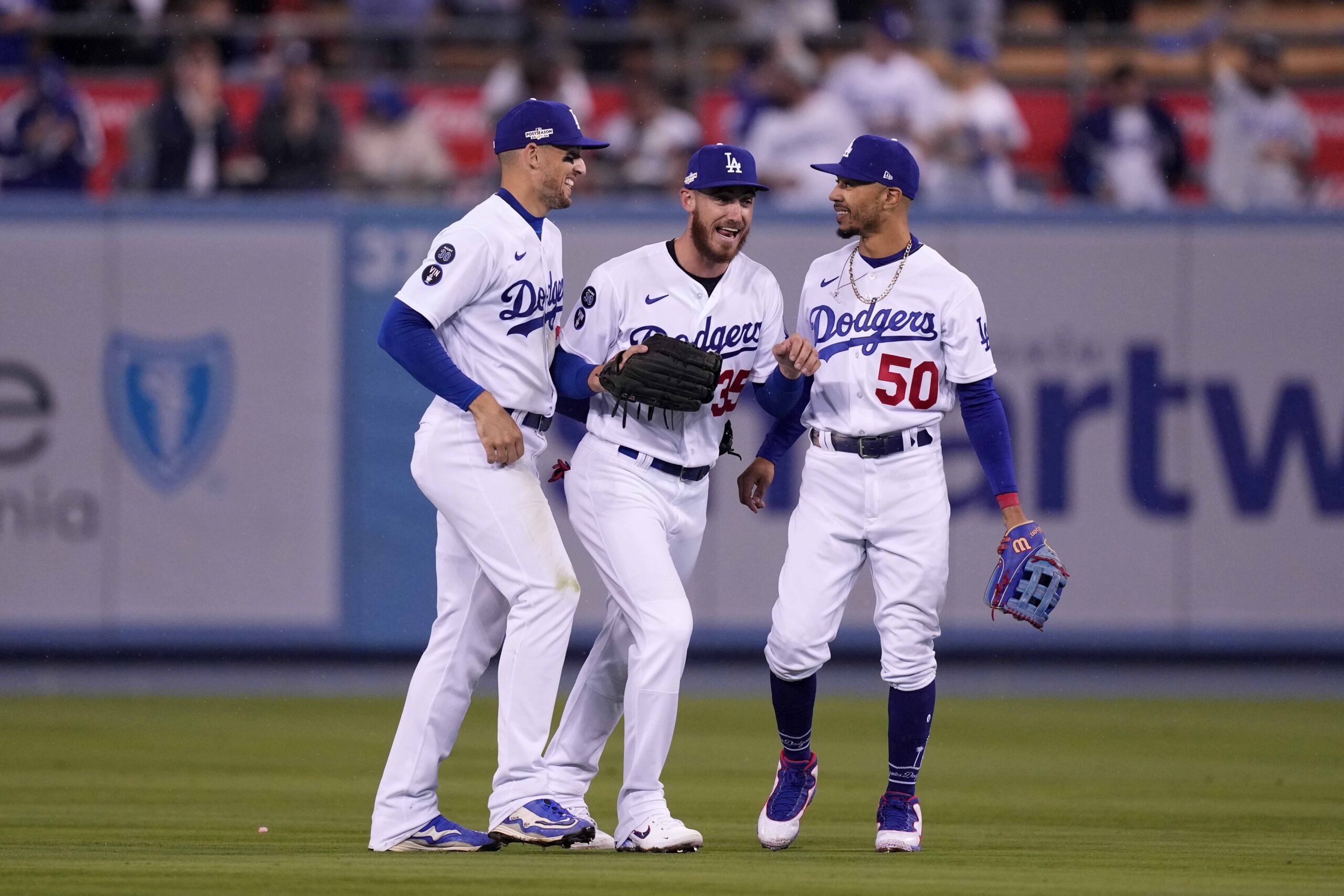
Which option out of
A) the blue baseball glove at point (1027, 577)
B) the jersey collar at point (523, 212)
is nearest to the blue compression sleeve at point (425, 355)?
the jersey collar at point (523, 212)

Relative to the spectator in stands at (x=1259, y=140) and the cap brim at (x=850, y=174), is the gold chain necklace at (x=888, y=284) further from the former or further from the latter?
the spectator in stands at (x=1259, y=140)

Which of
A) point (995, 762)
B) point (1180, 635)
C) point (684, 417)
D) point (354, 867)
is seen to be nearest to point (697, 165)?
point (684, 417)

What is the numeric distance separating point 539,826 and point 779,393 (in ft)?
5.23

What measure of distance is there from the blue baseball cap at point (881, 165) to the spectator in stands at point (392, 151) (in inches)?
246

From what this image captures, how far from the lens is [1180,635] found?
1130cm

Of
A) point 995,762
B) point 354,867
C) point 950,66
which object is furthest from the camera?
point 950,66

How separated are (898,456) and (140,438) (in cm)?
647

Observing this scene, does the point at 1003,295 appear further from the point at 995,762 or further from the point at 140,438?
the point at 140,438

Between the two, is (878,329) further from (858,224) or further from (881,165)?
(881,165)

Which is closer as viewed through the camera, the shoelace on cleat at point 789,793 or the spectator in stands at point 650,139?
the shoelace on cleat at point 789,793

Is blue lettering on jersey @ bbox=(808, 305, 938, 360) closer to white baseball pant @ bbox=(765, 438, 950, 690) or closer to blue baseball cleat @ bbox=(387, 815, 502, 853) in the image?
white baseball pant @ bbox=(765, 438, 950, 690)

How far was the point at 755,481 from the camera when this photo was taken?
20.5 feet

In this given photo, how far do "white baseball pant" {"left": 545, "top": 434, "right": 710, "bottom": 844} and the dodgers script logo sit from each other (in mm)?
5677

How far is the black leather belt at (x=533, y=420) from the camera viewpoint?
18.9 feet
